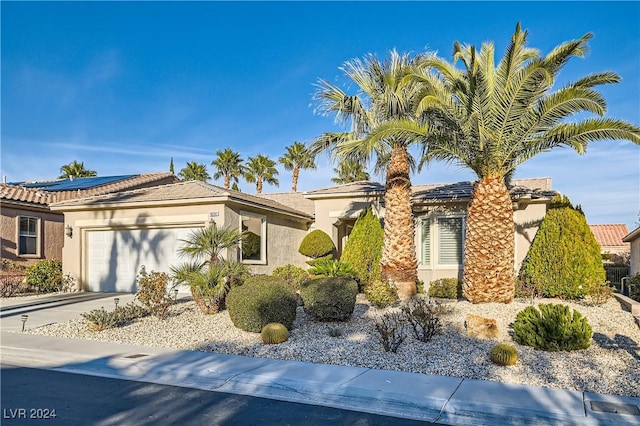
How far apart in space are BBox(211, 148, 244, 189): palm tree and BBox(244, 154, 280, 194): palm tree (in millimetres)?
779

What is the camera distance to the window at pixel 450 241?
1772 centimetres

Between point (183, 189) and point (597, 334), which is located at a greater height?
point (183, 189)

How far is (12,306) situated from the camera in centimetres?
1456

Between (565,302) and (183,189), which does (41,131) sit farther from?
(565,302)

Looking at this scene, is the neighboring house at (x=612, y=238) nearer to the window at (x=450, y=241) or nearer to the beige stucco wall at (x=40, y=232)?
the window at (x=450, y=241)

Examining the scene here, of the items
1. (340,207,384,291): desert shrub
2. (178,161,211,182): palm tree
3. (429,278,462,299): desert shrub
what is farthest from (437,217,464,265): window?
(178,161,211,182): palm tree

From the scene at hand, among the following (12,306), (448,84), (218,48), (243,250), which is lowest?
(12,306)

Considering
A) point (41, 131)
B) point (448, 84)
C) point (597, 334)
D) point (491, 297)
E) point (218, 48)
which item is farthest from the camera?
point (41, 131)

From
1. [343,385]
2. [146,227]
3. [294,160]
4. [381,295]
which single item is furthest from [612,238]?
[343,385]

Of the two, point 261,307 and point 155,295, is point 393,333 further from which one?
point 155,295

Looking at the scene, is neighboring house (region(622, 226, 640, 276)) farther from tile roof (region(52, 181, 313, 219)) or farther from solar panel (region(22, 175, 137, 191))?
solar panel (region(22, 175, 137, 191))

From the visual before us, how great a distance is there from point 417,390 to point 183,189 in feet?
44.6

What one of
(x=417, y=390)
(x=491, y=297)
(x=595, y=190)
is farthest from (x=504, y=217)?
(x=595, y=190)

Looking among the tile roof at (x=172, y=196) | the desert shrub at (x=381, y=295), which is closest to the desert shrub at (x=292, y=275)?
the tile roof at (x=172, y=196)
